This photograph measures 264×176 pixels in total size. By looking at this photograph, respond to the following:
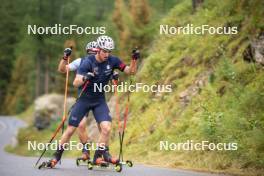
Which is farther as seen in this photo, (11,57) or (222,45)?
(11,57)

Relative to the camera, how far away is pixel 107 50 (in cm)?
1009

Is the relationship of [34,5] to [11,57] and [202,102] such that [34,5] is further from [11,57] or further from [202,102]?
[202,102]

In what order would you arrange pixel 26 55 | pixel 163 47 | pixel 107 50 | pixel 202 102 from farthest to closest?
pixel 26 55 → pixel 163 47 → pixel 202 102 → pixel 107 50

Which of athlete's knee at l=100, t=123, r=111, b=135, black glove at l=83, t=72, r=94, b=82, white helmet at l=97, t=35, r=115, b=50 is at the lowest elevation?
athlete's knee at l=100, t=123, r=111, b=135

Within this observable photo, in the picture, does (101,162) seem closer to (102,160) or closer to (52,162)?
(102,160)

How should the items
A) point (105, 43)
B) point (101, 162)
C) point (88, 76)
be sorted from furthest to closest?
1. point (101, 162)
2. point (105, 43)
3. point (88, 76)

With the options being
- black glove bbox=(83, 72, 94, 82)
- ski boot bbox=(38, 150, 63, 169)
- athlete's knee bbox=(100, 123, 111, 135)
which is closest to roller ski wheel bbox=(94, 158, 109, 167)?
athlete's knee bbox=(100, 123, 111, 135)

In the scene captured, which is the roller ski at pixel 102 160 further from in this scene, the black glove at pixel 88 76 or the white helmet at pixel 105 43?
the white helmet at pixel 105 43

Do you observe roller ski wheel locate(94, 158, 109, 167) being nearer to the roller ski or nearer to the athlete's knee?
the roller ski

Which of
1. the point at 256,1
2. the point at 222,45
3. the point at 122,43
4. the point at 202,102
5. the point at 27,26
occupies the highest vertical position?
the point at 27,26

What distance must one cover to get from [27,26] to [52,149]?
45503 mm

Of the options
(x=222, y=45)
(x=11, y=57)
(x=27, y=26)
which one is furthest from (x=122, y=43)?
(x=11, y=57)

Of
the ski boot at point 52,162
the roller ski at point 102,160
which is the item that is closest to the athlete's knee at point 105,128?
the roller ski at point 102,160

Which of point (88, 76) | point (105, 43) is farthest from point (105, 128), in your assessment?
point (105, 43)
